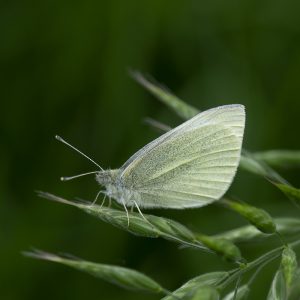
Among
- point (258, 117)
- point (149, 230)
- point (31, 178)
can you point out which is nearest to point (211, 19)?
point (258, 117)

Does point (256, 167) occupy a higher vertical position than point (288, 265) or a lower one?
higher

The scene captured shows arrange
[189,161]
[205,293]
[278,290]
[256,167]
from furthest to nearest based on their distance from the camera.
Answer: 1. [189,161]
2. [256,167]
3. [278,290]
4. [205,293]

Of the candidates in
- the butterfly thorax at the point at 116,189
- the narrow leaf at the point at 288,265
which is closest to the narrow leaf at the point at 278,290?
the narrow leaf at the point at 288,265

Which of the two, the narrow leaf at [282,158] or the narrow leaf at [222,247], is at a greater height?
the narrow leaf at [282,158]

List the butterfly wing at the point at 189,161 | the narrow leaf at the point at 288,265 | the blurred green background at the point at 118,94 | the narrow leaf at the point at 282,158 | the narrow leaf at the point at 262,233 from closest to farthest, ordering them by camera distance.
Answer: the narrow leaf at the point at 288,265
the narrow leaf at the point at 262,233
the butterfly wing at the point at 189,161
the narrow leaf at the point at 282,158
the blurred green background at the point at 118,94

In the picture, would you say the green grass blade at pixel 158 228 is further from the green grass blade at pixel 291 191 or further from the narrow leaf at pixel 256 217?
the green grass blade at pixel 291 191

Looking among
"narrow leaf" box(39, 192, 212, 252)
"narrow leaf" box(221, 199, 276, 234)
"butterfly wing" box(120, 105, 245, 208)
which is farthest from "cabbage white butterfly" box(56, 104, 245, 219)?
"narrow leaf" box(221, 199, 276, 234)

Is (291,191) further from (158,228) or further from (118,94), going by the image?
(118,94)

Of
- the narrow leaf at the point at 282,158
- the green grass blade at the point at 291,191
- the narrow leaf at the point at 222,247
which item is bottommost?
the narrow leaf at the point at 222,247

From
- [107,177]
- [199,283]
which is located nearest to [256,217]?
[199,283]
